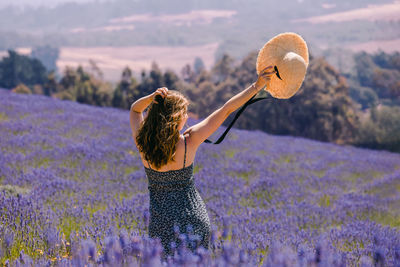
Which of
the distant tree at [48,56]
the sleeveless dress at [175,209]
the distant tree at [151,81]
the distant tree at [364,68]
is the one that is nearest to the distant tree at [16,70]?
the distant tree at [151,81]

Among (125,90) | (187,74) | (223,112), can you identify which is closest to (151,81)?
(125,90)

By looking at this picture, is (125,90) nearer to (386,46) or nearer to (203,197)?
(203,197)

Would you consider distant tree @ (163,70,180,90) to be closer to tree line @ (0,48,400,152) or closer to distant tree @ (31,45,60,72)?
tree line @ (0,48,400,152)

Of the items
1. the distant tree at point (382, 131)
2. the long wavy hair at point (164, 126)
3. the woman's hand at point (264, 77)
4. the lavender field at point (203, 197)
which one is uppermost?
the woman's hand at point (264, 77)

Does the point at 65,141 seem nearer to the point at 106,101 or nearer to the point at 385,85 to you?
the point at 106,101

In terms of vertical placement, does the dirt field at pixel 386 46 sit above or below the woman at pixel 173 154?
above

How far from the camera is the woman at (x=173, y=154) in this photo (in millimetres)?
2365

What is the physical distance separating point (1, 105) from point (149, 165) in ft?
26.5

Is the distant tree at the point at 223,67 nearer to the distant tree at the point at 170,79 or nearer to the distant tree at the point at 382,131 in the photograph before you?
the distant tree at the point at 170,79

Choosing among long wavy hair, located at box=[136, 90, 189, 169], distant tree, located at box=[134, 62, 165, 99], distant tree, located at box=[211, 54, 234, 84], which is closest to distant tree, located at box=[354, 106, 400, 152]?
distant tree, located at box=[134, 62, 165, 99]

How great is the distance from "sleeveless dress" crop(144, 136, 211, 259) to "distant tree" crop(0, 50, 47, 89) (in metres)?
35.1

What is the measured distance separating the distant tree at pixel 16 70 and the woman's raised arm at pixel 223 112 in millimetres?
35346

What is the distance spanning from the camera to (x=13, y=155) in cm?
522

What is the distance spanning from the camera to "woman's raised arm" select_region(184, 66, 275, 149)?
236cm
